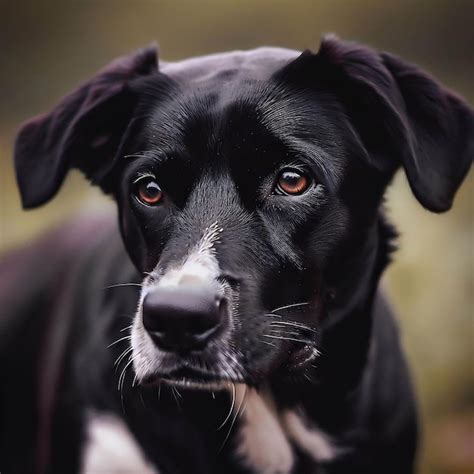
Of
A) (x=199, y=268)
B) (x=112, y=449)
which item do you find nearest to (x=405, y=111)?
(x=199, y=268)

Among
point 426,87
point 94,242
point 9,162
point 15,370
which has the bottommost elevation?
point 9,162

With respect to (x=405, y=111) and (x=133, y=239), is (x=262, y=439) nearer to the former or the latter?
(x=133, y=239)

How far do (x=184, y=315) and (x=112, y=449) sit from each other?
96 centimetres

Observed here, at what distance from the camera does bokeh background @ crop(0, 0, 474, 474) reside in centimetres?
561

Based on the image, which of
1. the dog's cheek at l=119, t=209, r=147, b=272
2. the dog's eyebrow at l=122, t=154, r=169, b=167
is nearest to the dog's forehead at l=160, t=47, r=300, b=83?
the dog's eyebrow at l=122, t=154, r=169, b=167

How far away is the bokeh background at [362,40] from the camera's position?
221 inches

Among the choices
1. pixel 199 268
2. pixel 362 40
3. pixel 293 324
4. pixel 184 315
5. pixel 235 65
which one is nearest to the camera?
pixel 184 315

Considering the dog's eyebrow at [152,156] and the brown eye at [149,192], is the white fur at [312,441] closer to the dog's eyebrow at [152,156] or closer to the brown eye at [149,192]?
the brown eye at [149,192]

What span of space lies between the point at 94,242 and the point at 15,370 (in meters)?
0.62

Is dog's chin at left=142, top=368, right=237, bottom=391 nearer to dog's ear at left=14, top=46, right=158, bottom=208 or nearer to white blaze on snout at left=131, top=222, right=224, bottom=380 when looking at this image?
white blaze on snout at left=131, top=222, right=224, bottom=380

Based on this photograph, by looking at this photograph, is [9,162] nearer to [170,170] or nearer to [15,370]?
[15,370]

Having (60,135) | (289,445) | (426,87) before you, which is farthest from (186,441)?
(426,87)

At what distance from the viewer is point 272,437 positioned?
309cm

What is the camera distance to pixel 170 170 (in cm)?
275
